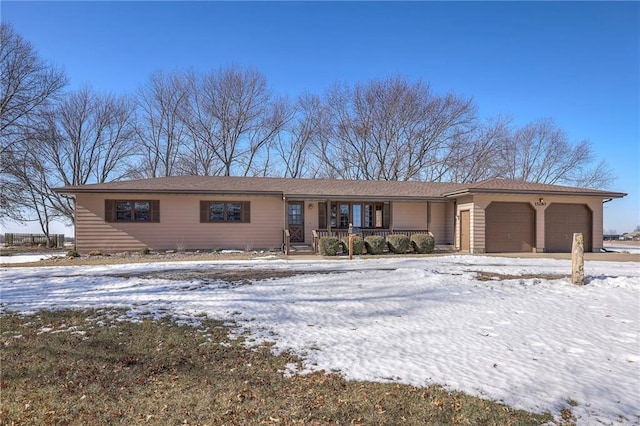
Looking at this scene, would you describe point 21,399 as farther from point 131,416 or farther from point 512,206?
point 512,206

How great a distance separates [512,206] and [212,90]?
23.7 m

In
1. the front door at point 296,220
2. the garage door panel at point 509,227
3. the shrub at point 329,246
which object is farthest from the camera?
the front door at point 296,220

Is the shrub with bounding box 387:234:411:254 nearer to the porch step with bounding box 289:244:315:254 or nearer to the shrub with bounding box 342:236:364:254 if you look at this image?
the shrub with bounding box 342:236:364:254

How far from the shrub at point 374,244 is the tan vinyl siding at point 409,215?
2.97 metres

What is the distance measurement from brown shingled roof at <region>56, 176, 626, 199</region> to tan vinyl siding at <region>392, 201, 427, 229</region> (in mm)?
696

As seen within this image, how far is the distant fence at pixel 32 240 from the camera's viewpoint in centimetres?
2528

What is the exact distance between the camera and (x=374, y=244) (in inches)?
659

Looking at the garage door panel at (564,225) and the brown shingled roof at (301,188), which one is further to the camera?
the garage door panel at (564,225)

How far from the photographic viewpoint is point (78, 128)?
3123 centimetres

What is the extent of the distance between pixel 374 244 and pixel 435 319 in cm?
1036

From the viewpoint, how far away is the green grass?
3260 millimetres

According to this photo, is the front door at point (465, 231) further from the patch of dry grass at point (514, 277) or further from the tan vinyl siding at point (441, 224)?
the patch of dry grass at point (514, 277)

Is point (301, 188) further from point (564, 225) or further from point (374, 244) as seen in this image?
point (564, 225)

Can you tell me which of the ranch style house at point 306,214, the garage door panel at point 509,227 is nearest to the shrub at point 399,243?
the ranch style house at point 306,214
